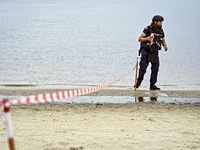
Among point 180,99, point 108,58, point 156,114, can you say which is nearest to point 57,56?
point 108,58

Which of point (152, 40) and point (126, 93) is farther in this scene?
point (126, 93)

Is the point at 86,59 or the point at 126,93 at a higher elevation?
the point at 86,59

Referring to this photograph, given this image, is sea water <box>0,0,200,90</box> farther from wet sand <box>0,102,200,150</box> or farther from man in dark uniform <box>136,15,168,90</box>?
wet sand <box>0,102,200,150</box>

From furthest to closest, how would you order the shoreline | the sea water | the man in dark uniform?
the sea water → the shoreline → the man in dark uniform

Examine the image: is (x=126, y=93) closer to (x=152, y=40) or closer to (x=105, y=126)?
(x=152, y=40)

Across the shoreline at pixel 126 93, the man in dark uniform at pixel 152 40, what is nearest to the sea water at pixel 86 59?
the shoreline at pixel 126 93

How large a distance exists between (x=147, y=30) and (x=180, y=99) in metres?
2.12

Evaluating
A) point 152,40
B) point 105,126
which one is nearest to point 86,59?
point 152,40

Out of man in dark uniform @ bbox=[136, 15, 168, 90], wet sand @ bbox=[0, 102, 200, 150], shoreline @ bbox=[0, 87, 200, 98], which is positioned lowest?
shoreline @ bbox=[0, 87, 200, 98]

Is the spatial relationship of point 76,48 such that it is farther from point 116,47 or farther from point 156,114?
point 156,114

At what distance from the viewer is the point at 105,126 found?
6.20m

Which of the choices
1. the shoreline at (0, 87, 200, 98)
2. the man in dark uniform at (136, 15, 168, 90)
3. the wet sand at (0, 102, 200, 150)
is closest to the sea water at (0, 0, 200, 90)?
the shoreline at (0, 87, 200, 98)

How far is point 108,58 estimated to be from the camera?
17141 mm

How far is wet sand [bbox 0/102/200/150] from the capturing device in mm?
5227
